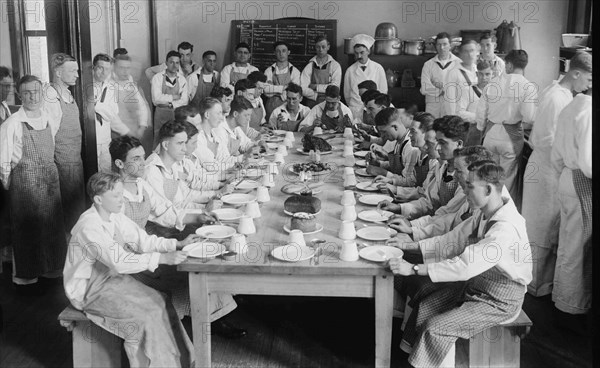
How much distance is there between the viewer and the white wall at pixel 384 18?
9422 millimetres

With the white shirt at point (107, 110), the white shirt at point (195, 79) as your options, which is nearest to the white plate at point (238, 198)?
the white shirt at point (107, 110)

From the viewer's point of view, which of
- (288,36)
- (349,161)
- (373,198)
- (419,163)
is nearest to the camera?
(373,198)

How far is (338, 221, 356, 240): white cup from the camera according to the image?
3.45m

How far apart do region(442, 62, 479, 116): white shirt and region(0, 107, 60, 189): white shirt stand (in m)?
4.99

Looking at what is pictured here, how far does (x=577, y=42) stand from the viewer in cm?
705

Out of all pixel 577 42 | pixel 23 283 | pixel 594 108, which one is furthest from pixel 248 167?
pixel 577 42

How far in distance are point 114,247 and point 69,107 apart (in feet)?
7.03

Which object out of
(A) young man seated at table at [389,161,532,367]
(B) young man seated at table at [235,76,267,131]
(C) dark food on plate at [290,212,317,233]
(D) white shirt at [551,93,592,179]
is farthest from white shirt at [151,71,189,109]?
(A) young man seated at table at [389,161,532,367]

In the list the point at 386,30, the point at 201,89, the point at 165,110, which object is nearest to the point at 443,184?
the point at 165,110

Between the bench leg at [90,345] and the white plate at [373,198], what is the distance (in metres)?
1.70

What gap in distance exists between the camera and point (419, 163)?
5.23 meters

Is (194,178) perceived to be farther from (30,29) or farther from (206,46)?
(206,46)

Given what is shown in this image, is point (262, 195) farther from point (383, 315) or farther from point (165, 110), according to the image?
point (165, 110)

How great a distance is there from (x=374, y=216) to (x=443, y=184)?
74 cm
